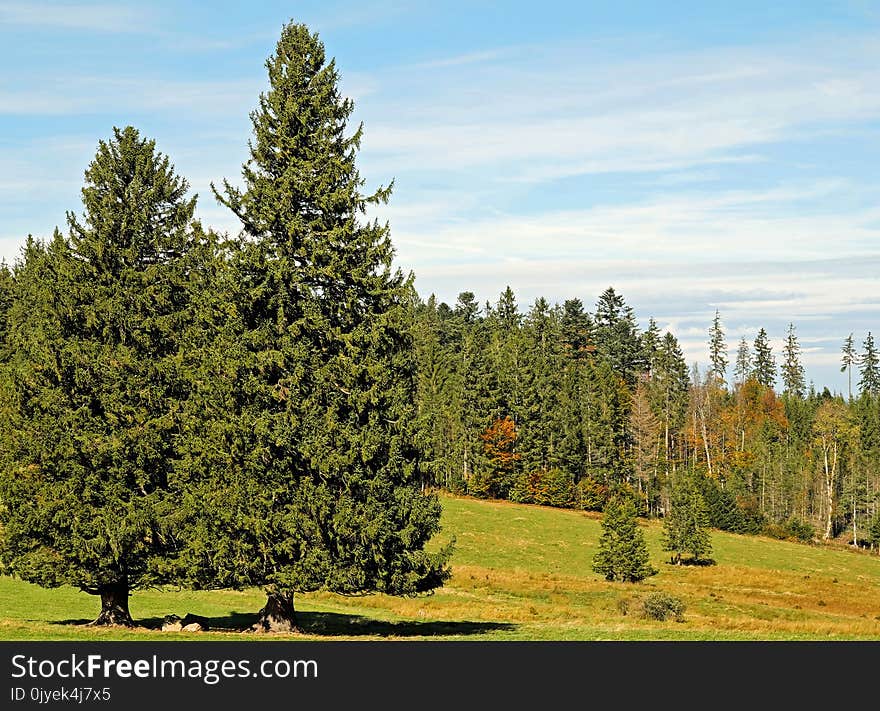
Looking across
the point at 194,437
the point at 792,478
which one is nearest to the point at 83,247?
the point at 194,437

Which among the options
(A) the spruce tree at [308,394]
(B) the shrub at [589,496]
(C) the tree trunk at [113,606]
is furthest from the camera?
(B) the shrub at [589,496]

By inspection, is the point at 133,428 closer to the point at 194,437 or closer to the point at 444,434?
the point at 194,437

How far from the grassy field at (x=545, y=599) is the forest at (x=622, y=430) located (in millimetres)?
10207

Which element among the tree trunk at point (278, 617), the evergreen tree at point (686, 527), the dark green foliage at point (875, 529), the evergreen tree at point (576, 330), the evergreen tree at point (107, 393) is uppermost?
the evergreen tree at point (576, 330)

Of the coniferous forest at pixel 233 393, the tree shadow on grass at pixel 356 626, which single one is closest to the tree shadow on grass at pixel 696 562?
the tree shadow on grass at pixel 356 626

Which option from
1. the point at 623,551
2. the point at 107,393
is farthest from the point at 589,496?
the point at 107,393

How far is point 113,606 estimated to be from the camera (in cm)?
2631

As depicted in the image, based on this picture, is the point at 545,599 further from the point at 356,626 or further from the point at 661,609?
the point at 356,626

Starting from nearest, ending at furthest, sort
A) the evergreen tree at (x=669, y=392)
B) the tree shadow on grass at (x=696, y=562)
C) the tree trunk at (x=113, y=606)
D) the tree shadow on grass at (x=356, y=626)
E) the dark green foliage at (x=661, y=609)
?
the tree trunk at (x=113, y=606)
the tree shadow on grass at (x=356, y=626)
the dark green foliage at (x=661, y=609)
the tree shadow on grass at (x=696, y=562)
the evergreen tree at (x=669, y=392)

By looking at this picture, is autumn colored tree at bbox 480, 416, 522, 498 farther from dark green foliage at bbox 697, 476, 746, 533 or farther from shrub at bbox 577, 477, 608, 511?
dark green foliage at bbox 697, 476, 746, 533

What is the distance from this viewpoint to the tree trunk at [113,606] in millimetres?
26234

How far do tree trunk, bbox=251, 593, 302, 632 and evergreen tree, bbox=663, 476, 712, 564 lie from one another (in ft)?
Answer: 171

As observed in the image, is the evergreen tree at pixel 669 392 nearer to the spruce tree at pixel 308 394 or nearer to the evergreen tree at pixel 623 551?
the evergreen tree at pixel 623 551

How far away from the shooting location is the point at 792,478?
127 meters
